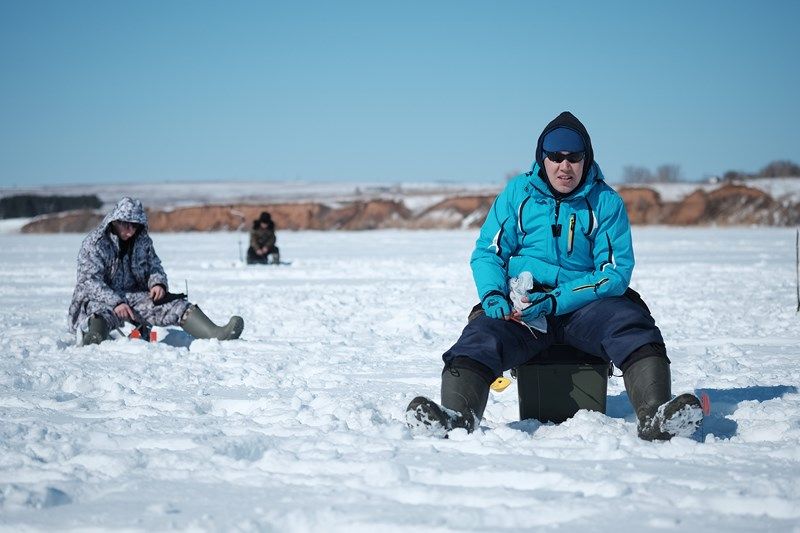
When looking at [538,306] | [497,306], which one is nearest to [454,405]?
[497,306]

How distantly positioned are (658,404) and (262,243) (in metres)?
13.9

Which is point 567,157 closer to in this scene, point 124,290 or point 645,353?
point 645,353

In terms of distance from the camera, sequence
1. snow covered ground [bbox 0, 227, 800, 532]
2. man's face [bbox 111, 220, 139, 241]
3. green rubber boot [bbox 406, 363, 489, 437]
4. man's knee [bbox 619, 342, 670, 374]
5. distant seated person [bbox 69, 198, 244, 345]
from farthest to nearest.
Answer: man's face [bbox 111, 220, 139, 241]
distant seated person [bbox 69, 198, 244, 345]
man's knee [bbox 619, 342, 670, 374]
green rubber boot [bbox 406, 363, 489, 437]
snow covered ground [bbox 0, 227, 800, 532]

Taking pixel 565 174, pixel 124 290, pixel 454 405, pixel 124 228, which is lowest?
pixel 454 405

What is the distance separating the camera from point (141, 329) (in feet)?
22.1

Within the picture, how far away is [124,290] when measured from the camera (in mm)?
6773

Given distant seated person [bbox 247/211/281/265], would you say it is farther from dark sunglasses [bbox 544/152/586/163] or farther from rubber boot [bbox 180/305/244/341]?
dark sunglasses [bbox 544/152/586/163]

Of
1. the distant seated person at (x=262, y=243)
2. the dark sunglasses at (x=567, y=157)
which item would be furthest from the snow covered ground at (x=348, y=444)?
the distant seated person at (x=262, y=243)

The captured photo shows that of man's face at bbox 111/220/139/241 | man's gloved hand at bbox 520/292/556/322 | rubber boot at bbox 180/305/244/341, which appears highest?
man's face at bbox 111/220/139/241

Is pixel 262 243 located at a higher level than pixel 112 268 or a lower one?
lower

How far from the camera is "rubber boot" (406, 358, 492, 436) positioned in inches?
134

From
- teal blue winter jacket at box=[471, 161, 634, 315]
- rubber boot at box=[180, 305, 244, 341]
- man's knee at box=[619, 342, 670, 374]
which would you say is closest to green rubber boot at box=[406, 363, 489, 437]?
teal blue winter jacket at box=[471, 161, 634, 315]

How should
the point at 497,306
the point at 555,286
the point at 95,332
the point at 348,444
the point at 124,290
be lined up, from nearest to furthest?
1. the point at 348,444
2. the point at 497,306
3. the point at 555,286
4. the point at 95,332
5. the point at 124,290

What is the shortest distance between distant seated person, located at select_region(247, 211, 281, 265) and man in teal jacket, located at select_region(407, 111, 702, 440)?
12866 millimetres
